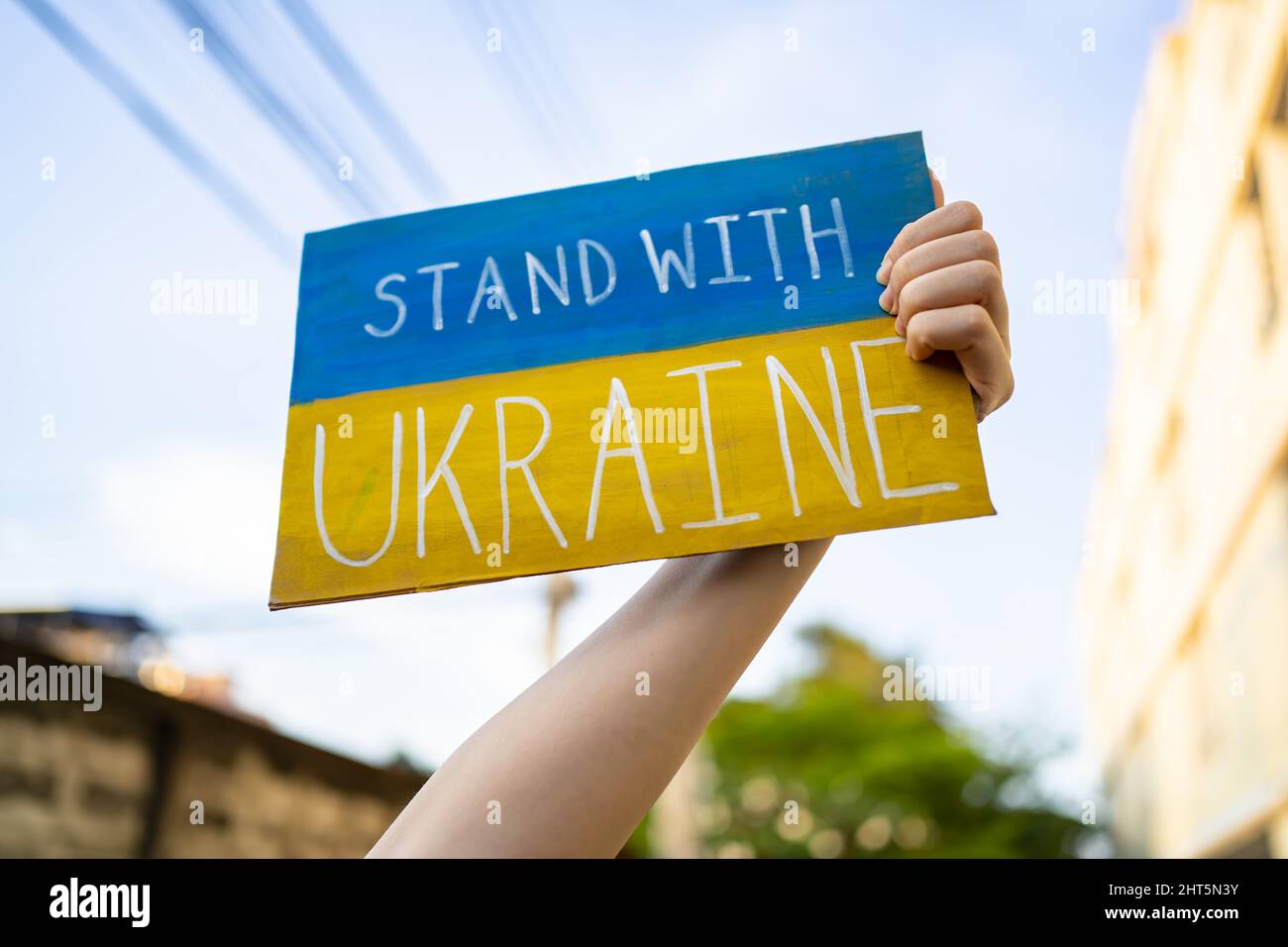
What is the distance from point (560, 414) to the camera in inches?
54.6

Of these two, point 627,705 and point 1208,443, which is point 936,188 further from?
point 1208,443

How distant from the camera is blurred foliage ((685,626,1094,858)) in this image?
25.4m

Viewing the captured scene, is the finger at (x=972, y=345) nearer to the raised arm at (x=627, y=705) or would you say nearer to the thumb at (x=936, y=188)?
the raised arm at (x=627, y=705)

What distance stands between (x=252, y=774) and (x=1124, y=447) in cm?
1746

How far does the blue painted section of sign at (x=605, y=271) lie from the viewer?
4.62 ft

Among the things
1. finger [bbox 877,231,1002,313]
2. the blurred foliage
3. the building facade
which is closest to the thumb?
finger [bbox 877,231,1002,313]

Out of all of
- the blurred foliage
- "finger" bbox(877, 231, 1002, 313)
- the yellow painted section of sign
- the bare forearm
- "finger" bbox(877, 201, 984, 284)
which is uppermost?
the blurred foliage

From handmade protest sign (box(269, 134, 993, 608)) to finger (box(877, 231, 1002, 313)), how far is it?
120 millimetres

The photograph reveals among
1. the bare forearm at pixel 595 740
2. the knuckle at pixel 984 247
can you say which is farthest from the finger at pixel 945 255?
the bare forearm at pixel 595 740

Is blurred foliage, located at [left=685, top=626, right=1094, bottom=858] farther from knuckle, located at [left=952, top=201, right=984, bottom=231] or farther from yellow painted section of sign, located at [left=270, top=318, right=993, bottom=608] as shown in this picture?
A: knuckle, located at [left=952, top=201, right=984, bottom=231]

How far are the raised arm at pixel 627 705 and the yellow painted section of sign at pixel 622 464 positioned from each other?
10cm
